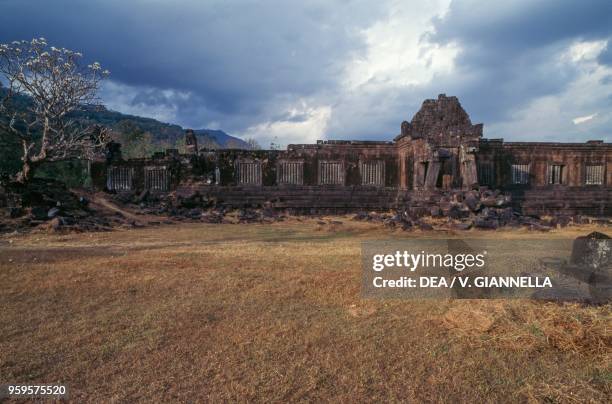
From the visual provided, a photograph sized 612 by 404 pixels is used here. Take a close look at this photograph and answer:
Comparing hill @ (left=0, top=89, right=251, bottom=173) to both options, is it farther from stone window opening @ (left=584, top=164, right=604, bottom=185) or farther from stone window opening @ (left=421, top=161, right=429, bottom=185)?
stone window opening @ (left=584, top=164, right=604, bottom=185)

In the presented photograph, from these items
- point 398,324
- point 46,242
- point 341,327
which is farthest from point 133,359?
point 46,242

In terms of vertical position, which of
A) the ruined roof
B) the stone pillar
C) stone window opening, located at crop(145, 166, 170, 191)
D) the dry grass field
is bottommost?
the dry grass field

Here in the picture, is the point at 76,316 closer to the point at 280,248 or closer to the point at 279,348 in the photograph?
the point at 279,348

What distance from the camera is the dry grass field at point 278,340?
2.69 m

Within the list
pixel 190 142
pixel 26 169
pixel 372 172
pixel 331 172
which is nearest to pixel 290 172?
pixel 331 172

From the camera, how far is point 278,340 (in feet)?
11.3

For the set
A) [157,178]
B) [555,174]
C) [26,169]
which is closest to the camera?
[26,169]

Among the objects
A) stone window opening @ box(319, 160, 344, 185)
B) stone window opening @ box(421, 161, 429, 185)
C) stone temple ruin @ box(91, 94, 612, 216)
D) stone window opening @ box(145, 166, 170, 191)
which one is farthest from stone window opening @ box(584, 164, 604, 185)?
stone window opening @ box(145, 166, 170, 191)

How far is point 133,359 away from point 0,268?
423cm

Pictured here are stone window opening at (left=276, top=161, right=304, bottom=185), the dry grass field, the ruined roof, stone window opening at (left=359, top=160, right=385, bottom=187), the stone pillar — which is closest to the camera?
the dry grass field

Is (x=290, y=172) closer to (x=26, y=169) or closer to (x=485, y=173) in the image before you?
(x=485, y=173)

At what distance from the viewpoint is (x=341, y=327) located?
12.4ft

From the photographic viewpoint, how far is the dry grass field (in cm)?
269

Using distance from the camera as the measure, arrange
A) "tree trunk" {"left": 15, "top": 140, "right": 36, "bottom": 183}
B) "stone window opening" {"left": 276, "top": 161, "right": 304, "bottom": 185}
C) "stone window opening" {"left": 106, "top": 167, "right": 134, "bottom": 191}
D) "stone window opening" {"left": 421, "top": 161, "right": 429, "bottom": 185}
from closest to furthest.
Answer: "tree trunk" {"left": 15, "top": 140, "right": 36, "bottom": 183} → "stone window opening" {"left": 421, "top": 161, "right": 429, "bottom": 185} → "stone window opening" {"left": 276, "top": 161, "right": 304, "bottom": 185} → "stone window opening" {"left": 106, "top": 167, "right": 134, "bottom": 191}
